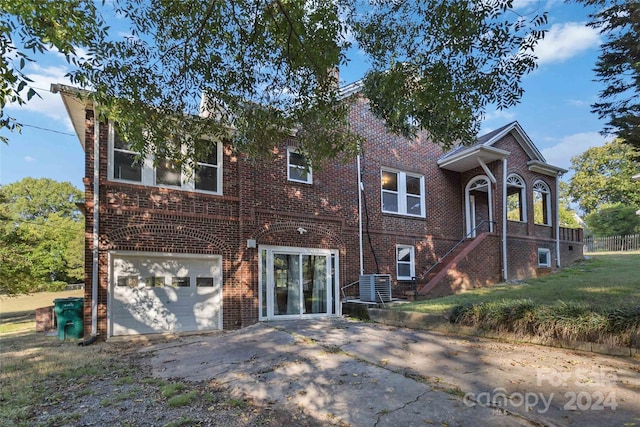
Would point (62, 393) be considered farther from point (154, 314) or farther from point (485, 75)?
point (485, 75)

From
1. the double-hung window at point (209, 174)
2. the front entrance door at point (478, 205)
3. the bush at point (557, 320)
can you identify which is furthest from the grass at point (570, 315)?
the front entrance door at point (478, 205)

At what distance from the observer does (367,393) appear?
4.48 metres

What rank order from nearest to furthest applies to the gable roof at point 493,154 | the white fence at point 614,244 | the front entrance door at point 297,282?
the front entrance door at point 297,282 < the gable roof at point 493,154 < the white fence at point 614,244

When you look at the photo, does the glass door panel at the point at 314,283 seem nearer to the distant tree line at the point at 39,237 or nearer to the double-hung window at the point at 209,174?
the double-hung window at the point at 209,174

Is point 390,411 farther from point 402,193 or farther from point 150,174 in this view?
point 402,193

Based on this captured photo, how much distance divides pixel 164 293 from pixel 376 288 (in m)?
5.94

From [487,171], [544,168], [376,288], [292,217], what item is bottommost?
[376,288]

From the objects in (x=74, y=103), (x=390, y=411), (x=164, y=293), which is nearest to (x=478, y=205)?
(x=164, y=293)

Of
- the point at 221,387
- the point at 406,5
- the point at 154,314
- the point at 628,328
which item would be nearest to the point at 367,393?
the point at 221,387

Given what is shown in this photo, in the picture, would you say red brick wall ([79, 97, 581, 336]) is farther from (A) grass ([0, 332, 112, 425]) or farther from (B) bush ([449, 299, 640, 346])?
(B) bush ([449, 299, 640, 346])

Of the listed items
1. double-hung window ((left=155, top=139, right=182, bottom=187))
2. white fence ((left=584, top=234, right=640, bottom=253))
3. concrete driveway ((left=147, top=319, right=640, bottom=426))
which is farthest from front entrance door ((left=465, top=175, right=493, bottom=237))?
white fence ((left=584, top=234, right=640, bottom=253))

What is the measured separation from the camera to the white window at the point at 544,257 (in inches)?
622

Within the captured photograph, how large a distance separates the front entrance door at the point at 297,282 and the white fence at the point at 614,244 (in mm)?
22810

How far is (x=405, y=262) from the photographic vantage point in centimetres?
1390
